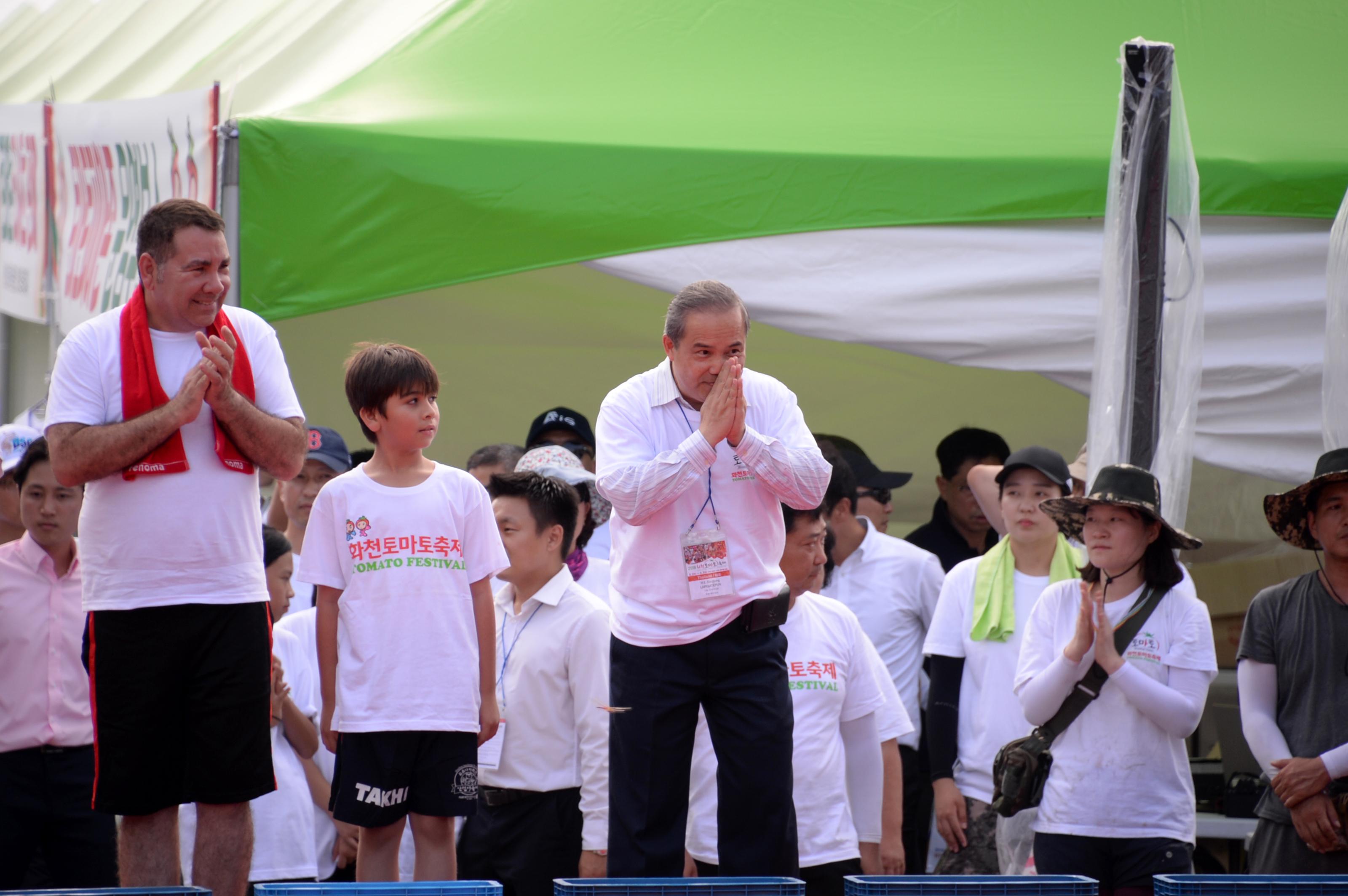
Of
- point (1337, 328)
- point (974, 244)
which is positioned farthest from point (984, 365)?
point (1337, 328)

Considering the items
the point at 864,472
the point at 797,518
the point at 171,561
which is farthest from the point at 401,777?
the point at 864,472

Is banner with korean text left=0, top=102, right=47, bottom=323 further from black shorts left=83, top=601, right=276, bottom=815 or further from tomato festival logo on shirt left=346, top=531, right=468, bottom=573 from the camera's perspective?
black shorts left=83, top=601, right=276, bottom=815

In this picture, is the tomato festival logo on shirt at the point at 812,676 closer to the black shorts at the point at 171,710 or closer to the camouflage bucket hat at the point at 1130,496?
the camouflage bucket hat at the point at 1130,496

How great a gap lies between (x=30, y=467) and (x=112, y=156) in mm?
1198

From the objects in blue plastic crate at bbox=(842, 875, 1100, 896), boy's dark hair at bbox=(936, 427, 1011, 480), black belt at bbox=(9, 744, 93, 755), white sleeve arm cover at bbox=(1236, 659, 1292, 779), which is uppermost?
boy's dark hair at bbox=(936, 427, 1011, 480)

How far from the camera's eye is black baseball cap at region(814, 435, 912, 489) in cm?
Answer: 566

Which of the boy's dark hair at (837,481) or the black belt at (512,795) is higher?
the boy's dark hair at (837,481)

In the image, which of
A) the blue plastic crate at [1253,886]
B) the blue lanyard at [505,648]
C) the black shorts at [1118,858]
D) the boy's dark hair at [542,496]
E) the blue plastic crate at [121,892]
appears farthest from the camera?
the boy's dark hair at [542,496]

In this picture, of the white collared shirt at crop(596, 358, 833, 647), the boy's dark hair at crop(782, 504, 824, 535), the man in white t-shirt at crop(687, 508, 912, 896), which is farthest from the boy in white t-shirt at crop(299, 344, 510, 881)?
the boy's dark hair at crop(782, 504, 824, 535)

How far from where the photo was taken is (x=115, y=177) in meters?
4.95

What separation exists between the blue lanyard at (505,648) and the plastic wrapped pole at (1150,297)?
63.0 inches

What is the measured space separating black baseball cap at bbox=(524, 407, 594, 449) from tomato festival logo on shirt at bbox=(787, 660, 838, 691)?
1746mm

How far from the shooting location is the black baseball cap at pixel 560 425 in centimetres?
543

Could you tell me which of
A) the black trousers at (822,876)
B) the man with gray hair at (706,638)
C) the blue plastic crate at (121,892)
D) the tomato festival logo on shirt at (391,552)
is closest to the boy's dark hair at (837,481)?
the black trousers at (822,876)
